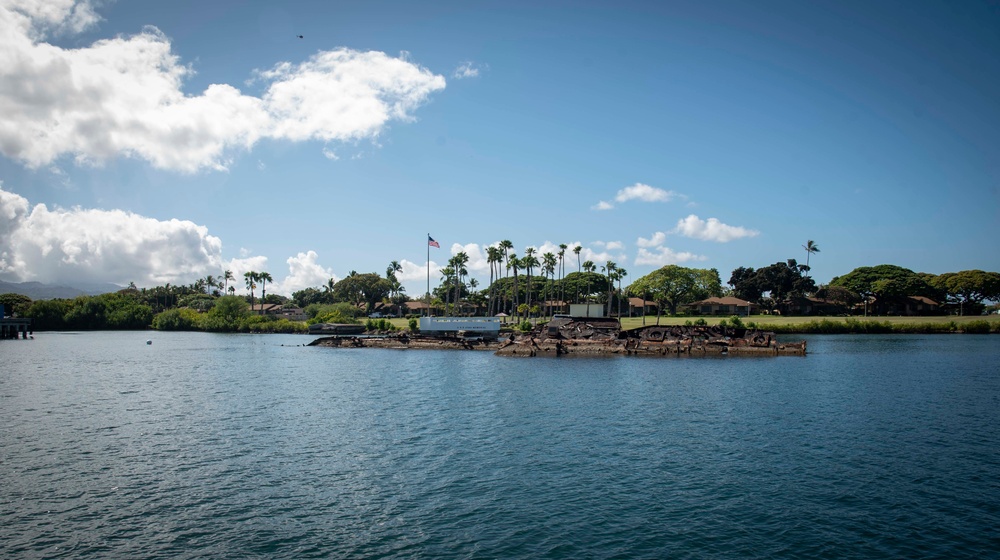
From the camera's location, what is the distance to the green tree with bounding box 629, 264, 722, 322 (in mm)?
153250

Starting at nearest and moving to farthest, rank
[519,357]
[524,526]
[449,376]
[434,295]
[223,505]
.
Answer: [524,526], [223,505], [449,376], [519,357], [434,295]

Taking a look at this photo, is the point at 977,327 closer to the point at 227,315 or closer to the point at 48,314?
the point at 227,315

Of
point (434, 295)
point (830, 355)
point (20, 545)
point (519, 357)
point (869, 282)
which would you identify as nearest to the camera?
point (20, 545)

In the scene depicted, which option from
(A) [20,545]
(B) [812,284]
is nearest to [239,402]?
(A) [20,545]

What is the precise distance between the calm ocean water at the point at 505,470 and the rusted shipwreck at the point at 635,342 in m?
28.2

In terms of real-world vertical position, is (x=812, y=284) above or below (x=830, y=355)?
above

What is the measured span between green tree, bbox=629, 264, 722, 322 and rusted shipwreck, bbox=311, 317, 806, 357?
71.1 m

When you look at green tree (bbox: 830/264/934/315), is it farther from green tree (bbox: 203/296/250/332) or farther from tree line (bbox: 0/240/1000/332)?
green tree (bbox: 203/296/250/332)

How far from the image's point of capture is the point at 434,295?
19012 cm

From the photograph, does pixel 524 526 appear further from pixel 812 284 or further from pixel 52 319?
pixel 52 319

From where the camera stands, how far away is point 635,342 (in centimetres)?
7694

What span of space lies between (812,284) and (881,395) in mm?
118896

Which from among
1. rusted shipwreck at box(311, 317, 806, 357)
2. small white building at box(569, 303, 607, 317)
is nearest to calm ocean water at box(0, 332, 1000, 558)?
rusted shipwreck at box(311, 317, 806, 357)

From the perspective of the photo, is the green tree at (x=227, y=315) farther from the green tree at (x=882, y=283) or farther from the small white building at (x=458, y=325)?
the green tree at (x=882, y=283)
